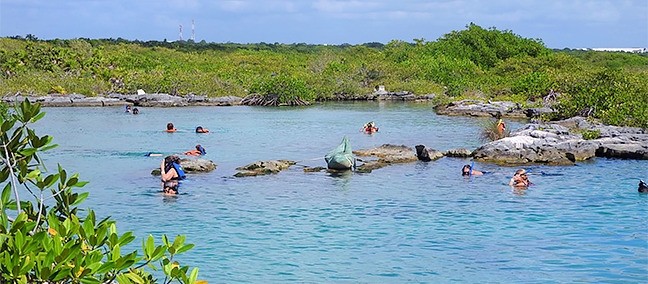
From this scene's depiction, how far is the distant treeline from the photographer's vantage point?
1628 inches

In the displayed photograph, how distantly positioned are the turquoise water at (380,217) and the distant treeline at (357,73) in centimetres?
1396

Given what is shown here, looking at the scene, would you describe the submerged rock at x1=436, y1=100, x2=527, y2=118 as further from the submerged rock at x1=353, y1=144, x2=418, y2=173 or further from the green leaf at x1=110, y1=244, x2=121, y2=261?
the green leaf at x1=110, y1=244, x2=121, y2=261

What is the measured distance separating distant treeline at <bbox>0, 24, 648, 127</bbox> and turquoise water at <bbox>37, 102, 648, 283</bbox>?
1396 cm

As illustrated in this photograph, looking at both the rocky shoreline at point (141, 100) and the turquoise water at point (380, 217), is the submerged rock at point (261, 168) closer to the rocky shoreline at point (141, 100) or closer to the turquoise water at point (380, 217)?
the turquoise water at point (380, 217)

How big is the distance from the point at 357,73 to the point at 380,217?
4294 centimetres

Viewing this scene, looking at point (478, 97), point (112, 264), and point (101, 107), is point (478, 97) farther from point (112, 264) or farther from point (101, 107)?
point (112, 264)

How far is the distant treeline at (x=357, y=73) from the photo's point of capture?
41.3 metres

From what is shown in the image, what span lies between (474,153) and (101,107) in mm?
27721

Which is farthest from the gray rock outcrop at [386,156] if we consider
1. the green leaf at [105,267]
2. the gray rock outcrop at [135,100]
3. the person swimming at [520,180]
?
the gray rock outcrop at [135,100]

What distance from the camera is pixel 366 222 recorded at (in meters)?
13.7

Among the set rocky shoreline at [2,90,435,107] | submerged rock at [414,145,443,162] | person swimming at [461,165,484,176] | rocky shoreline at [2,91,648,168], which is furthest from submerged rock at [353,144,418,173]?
rocky shoreline at [2,90,435,107]

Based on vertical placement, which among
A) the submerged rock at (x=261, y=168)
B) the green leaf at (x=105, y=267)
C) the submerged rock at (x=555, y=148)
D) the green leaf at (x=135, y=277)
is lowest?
the submerged rock at (x=261, y=168)

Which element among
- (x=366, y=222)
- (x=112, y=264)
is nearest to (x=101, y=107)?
(x=366, y=222)

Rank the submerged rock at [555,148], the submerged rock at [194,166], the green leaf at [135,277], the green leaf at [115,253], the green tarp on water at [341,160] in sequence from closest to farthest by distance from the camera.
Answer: the green leaf at [115,253], the green leaf at [135,277], the submerged rock at [194,166], the green tarp on water at [341,160], the submerged rock at [555,148]
